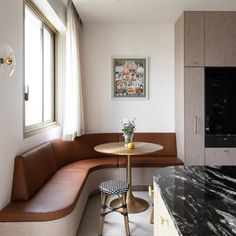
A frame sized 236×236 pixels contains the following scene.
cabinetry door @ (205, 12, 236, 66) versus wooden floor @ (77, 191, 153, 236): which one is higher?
cabinetry door @ (205, 12, 236, 66)

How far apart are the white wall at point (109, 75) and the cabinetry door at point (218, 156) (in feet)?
2.71

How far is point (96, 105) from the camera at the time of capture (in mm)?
4246

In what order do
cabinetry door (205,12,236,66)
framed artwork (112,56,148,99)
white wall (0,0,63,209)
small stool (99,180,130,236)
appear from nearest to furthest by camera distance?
1. white wall (0,0,63,209)
2. small stool (99,180,130,236)
3. cabinetry door (205,12,236,66)
4. framed artwork (112,56,148,99)

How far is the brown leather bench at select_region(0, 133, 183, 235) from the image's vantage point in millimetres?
1933

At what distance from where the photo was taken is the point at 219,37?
361cm

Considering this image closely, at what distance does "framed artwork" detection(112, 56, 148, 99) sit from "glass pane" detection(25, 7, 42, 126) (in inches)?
54.4

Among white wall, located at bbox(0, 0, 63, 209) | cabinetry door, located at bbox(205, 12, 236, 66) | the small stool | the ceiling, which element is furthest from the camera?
cabinetry door, located at bbox(205, 12, 236, 66)

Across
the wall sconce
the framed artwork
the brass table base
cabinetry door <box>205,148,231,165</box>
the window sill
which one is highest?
the framed artwork

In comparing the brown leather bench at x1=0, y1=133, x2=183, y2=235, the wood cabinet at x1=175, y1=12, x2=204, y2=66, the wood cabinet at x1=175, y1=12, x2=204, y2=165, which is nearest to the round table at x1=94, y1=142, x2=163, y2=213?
the brown leather bench at x1=0, y1=133, x2=183, y2=235

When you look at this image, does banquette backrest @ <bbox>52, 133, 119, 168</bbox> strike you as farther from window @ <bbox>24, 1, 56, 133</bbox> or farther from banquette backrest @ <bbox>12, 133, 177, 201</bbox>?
window @ <bbox>24, 1, 56, 133</bbox>

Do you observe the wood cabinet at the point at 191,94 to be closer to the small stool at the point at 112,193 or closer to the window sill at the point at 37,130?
the small stool at the point at 112,193

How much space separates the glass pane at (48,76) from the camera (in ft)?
11.7

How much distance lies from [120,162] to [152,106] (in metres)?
1.18

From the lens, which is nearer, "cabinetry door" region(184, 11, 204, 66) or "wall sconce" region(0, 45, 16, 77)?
"wall sconce" region(0, 45, 16, 77)
